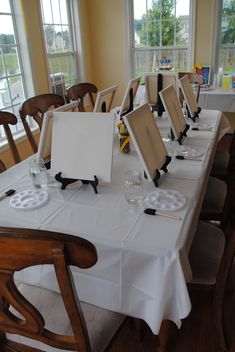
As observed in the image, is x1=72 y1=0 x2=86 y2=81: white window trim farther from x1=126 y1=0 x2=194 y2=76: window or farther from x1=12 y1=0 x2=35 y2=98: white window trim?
x1=12 y1=0 x2=35 y2=98: white window trim

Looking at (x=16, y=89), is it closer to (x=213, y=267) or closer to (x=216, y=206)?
(x=216, y=206)

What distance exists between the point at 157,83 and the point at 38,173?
1.50 meters

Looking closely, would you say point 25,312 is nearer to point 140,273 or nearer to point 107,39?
point 140,273

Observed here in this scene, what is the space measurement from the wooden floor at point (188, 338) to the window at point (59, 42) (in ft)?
9.79

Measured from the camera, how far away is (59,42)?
383 centimetres

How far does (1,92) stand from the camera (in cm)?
296

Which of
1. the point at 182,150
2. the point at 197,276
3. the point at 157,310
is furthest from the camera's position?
the point at 182,150

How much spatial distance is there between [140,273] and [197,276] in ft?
1.15

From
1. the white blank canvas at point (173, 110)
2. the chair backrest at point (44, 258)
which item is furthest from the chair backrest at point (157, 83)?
the chair backrest at point (44, 258)

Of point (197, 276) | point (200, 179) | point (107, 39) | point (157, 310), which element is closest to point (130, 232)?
point (157, 310)

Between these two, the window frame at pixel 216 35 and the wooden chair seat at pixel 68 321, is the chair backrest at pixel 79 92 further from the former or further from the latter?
the window frame at pixel 216 35

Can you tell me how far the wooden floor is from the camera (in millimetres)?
1386

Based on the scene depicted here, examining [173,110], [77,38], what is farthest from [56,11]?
[173,110]

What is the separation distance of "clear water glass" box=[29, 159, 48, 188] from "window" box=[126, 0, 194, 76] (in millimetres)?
3146
